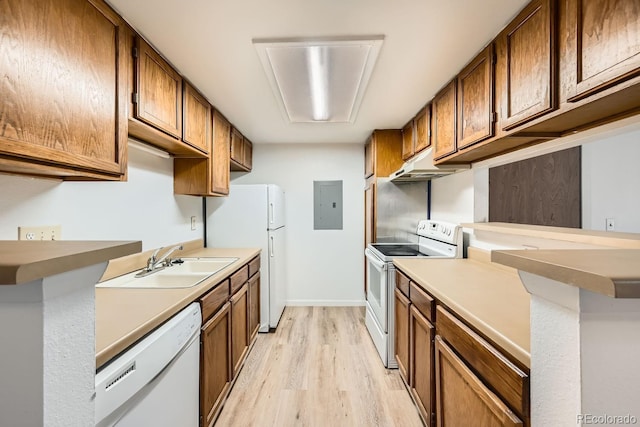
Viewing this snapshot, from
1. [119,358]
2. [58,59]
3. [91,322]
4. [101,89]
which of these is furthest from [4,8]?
[119,358]

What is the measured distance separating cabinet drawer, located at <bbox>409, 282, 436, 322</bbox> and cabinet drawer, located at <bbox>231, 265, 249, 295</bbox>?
4.08 ft

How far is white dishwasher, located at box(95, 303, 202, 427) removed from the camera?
79cm

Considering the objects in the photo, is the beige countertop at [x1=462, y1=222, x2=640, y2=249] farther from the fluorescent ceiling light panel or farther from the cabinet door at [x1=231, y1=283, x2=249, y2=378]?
the cabinet door at [x1=231, y1=283, x2=249, y2=378]

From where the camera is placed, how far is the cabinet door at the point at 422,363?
4.89 feet

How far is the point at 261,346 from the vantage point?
269 centimetres

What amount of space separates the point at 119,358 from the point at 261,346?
2.01 metres

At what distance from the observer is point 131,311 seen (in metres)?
1.12

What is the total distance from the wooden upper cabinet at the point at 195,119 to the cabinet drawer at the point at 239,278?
1000 millimetres

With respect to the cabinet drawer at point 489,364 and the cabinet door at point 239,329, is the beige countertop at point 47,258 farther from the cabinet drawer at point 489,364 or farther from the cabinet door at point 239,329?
the cabinet door at point 239,329

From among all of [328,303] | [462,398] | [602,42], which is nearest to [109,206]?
[462,398]

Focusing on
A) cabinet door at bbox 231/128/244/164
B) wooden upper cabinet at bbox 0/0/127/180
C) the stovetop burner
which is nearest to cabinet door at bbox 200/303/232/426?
wooden upper cabinet at bbox 0/0/127/180

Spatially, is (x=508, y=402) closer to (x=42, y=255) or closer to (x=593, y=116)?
(x=593, y=116)

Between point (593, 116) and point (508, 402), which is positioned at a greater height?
point (593, 116)

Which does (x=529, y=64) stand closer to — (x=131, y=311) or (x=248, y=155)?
(x=131, y=311)
